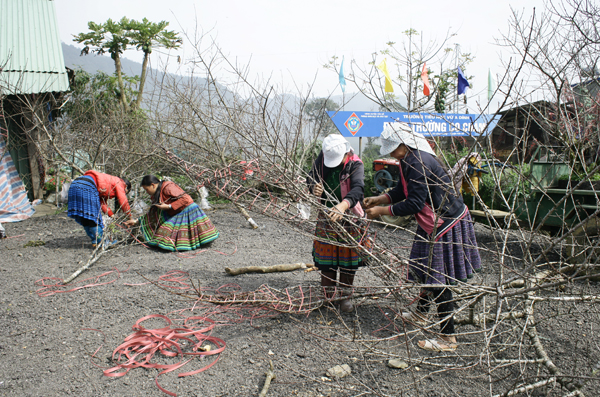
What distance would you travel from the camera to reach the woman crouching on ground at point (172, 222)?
17.5 feet

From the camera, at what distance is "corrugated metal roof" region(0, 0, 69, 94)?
8570 mm

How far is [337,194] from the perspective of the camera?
3361mm

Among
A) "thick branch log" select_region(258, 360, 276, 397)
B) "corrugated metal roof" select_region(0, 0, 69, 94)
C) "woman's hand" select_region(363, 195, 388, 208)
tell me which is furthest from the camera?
"corrugated metal roof" select_region(0, 0, 69, 94)

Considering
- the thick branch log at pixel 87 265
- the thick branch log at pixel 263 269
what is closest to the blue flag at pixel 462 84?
the thick branch log at pixel 263 269

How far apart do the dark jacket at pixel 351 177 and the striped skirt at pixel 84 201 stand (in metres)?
3.44

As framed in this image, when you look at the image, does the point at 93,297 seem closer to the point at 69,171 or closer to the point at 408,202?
the point at 408,202

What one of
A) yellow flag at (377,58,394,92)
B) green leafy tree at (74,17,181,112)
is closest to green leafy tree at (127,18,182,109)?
green leafy tree at (74,17,181,112)

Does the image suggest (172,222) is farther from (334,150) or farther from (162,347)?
(334,150)

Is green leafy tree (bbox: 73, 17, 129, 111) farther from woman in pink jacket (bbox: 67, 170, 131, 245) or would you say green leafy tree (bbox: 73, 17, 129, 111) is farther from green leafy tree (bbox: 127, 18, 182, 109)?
woman in pink jacket (bbox: 67, 170, 131, 245)

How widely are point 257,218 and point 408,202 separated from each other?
17.3 ft

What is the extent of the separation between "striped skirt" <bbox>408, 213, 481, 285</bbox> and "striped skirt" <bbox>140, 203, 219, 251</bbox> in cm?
342

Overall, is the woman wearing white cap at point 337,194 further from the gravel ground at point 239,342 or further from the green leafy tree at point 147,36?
the green leafy tree at point 147,36

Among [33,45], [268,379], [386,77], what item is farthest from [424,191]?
[33,45]

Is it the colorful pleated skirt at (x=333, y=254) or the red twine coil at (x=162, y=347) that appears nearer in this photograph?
the red twine coil at (x=162, y=347)
